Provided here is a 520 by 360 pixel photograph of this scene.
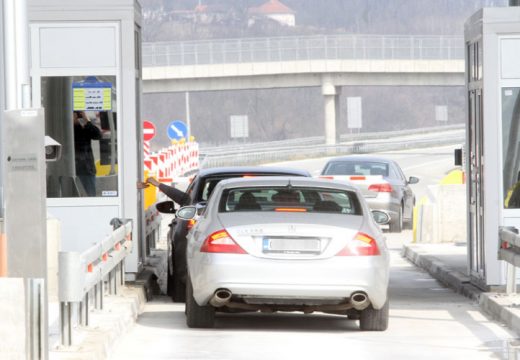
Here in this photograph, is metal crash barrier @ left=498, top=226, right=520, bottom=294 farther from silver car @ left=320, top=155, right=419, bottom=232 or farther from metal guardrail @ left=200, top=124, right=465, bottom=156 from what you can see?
metal guardrail @ left=200, top=124, right=465, bottom=156

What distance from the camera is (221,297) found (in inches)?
471

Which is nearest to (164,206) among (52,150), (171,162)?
(52,150)

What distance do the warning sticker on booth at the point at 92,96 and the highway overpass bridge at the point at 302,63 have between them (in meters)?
71.7

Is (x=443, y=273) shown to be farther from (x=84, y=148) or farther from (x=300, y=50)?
(x=300, y=50)

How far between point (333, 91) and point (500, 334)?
8087cm

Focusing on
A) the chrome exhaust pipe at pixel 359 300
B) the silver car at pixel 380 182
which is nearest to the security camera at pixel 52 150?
the chrome exhaust pipe at pixel 359 300

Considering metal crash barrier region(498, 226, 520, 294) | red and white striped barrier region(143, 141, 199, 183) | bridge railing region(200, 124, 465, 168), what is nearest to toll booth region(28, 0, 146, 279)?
metal crash barrier region(498, 226, 520, 294)

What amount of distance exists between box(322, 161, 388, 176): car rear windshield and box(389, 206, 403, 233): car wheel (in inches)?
38.7

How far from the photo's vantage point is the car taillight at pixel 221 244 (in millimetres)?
11883

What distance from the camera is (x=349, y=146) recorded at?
92188mm

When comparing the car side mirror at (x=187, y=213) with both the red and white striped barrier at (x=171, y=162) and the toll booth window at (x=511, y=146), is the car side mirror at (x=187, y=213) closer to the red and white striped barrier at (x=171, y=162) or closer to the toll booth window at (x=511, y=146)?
the toll booth window at (x=511, y=146)

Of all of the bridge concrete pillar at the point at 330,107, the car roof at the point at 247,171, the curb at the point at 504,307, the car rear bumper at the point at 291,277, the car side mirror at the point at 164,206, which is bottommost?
the curb at the point at 504,307

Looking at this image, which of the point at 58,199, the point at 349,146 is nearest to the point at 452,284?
the point at 58,199

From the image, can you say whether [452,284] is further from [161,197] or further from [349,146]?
[349,146]
